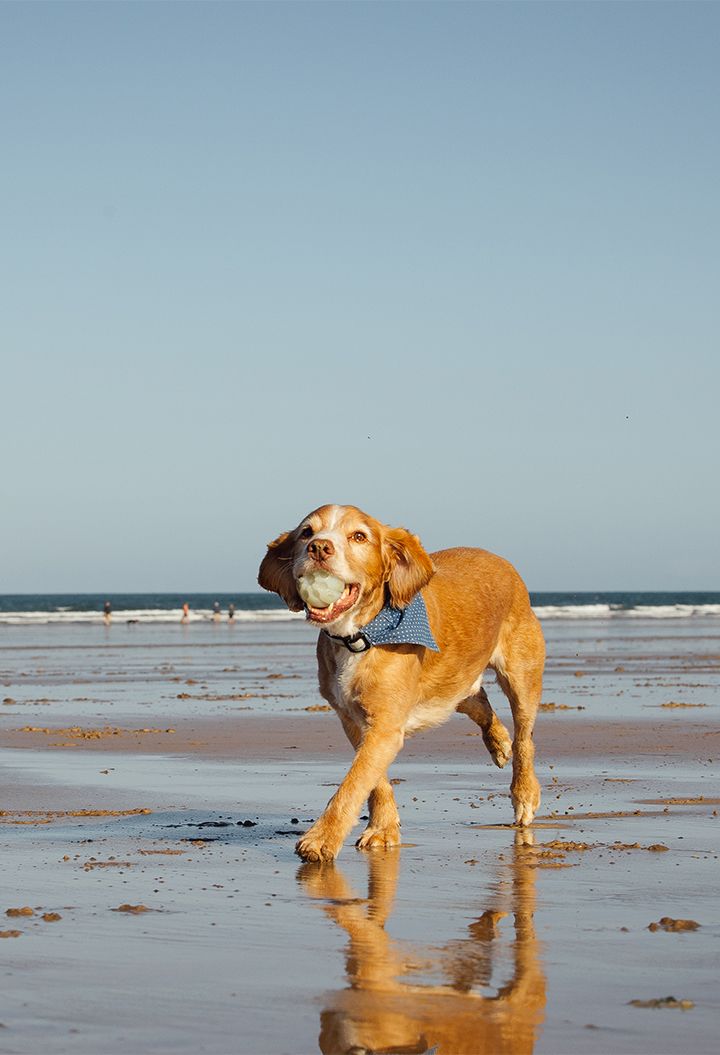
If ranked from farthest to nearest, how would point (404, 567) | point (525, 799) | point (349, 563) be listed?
point (525, 799) → point (404, 567) → point (349, 563)

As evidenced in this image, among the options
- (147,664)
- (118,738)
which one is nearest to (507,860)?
(118,738)

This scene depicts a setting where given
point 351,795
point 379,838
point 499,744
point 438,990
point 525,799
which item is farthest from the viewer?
point 499,744

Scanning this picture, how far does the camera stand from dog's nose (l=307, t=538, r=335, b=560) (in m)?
7.02

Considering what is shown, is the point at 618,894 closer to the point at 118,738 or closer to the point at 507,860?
the point at 507,860

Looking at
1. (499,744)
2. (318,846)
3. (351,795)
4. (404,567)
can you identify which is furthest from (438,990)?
(499,744)

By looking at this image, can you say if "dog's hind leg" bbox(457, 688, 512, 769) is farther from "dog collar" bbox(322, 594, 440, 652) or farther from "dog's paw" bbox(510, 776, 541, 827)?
"dog collar" bbox(322, 594, 440, 652)

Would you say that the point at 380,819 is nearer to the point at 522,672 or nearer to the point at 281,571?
the point at 281,571

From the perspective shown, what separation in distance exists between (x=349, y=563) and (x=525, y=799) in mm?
1865

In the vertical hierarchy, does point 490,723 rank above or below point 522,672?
below

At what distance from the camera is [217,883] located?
6117 mm

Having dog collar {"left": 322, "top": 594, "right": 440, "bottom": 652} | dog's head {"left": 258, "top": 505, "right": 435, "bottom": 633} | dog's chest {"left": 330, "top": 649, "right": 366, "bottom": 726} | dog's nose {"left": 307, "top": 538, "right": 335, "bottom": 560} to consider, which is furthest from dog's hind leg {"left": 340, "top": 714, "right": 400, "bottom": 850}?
dog's nose {"left": 307, "top": 538, "right": 335, "bottom": 560}

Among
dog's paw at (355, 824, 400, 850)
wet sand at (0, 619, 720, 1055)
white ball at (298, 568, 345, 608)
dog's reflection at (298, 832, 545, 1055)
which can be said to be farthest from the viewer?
dog's paw at (355, 824, 400, 850)

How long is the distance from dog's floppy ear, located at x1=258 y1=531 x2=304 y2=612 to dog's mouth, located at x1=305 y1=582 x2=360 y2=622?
18 cm

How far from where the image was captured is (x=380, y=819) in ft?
24.3
